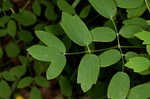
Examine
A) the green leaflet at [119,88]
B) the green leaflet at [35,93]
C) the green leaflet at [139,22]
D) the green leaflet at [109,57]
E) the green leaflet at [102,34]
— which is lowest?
the green leaflet at [35,93]

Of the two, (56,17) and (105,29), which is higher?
(105,29)

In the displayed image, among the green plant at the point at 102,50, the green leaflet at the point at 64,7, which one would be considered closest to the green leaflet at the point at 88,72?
the green plant at the point at 102,50

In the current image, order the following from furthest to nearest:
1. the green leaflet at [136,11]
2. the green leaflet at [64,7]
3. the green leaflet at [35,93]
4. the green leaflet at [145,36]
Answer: the green leaflet at [35,93] → the green leaflet at [64,7] → the green leaflet at [136,11] → the green leaflet at [145,36]

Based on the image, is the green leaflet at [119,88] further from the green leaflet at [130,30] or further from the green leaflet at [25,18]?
the green leaflet at [25,18]

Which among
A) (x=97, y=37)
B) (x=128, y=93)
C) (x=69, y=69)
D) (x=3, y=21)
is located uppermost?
(x=97, y=37)

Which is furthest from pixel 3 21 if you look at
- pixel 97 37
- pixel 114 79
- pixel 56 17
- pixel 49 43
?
pixel 114 79

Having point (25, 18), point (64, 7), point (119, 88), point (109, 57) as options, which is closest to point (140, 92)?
point (119, 88)

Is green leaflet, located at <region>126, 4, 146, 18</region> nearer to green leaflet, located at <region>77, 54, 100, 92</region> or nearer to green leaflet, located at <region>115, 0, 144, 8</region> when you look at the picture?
green leaflet, located at <region>115, 0, 144, 8</region>

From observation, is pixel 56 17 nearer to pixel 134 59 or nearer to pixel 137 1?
pixel 137 1
